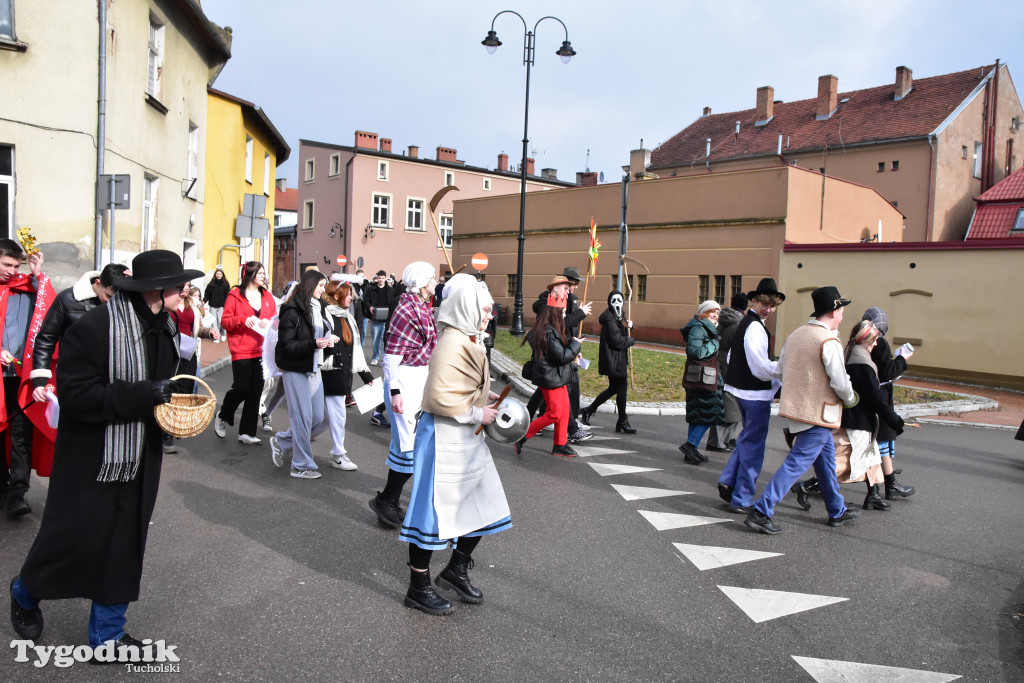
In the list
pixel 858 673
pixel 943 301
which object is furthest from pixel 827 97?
pixel 858 673

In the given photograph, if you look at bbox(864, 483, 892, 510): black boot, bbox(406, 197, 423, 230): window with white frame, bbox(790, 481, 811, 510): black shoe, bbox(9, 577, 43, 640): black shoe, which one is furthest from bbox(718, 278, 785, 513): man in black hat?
bbox(406, 197, 423, 230): window with white frame

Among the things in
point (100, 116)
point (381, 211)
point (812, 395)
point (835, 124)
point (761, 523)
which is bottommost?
point (761, 523)

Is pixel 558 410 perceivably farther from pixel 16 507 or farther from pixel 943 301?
pixel 943 301

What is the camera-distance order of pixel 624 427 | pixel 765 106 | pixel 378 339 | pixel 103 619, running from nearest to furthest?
pixel 103 619 → pixel 624 427 → pixel 378 339 → pixel 765 106

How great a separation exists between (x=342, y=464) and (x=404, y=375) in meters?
1.85

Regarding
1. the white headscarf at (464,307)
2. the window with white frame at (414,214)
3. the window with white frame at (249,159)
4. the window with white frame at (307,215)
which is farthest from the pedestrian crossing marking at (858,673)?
Answer: the window with white frame at (307,215)

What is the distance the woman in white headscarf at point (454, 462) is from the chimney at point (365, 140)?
46.3 m

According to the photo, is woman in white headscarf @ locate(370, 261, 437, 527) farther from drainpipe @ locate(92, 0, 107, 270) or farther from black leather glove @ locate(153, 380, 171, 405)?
drainpipe @ locate(92, 0, 107, 270)

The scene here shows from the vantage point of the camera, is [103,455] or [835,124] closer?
[103,455]

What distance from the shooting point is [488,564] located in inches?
194

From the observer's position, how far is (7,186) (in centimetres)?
1195

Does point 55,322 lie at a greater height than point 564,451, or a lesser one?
greater

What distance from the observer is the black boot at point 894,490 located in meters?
7.04

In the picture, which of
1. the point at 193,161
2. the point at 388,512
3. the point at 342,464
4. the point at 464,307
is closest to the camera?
the point at 464,307
